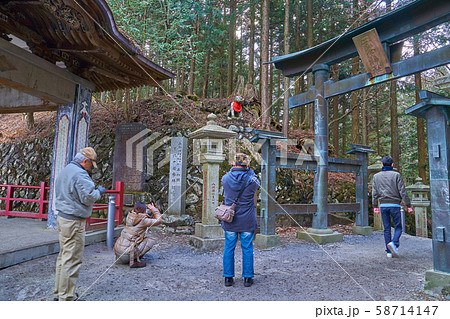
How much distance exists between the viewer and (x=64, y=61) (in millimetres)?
6445

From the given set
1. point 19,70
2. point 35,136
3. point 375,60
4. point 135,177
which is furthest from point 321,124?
point 35,136

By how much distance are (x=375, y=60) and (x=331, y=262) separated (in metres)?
4.13

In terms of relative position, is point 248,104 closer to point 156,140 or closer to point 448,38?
point 156,140

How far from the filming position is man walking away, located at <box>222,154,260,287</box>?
3742mm

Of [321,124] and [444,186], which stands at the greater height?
[321,124]

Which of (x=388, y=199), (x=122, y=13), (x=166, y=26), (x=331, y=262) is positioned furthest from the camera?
(x=166, y=26)

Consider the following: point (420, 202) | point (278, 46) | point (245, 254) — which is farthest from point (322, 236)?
point (278, 46)

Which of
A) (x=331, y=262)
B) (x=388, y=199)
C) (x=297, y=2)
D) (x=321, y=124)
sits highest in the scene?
(x=297, y=2)

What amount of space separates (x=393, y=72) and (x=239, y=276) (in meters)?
4.87

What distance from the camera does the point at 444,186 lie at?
361 centimetres

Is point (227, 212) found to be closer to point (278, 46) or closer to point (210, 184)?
point (210, 184)

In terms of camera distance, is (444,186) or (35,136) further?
(35,136)

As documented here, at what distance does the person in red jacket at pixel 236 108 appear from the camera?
36.1ft
